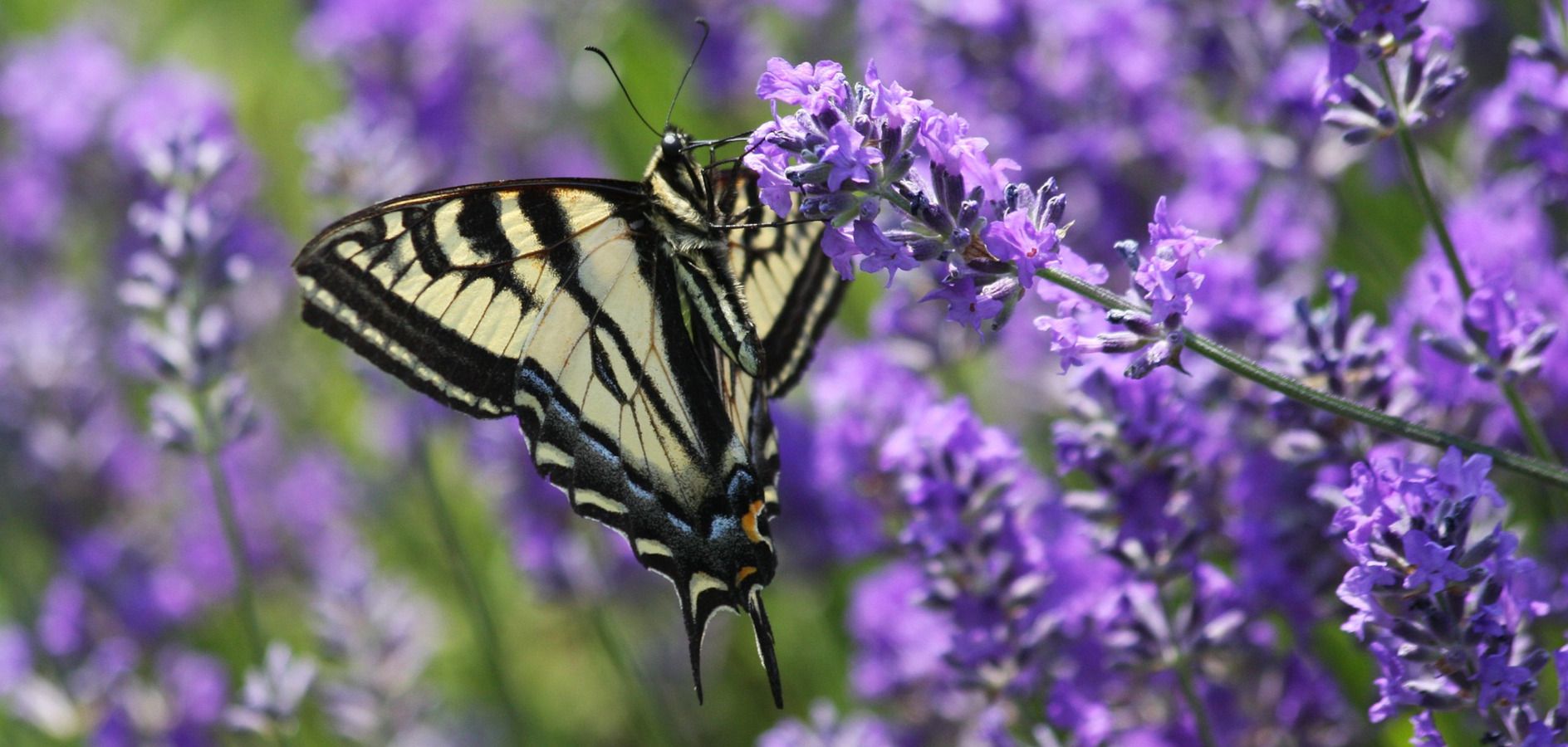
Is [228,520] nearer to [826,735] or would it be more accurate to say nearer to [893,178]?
[826,735]

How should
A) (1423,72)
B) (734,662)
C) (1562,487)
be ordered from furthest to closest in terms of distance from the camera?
(734,662) < (1423,72) < (1562,487)

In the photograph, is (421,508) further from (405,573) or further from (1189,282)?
(1189,282)

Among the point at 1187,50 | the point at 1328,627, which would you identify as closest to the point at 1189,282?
the point at 1328,627

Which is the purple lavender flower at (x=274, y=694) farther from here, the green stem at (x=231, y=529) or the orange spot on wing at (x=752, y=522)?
the orange spot on wing at (x=752, y=522)

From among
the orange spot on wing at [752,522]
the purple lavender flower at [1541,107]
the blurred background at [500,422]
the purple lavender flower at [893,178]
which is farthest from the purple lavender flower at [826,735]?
the purple lavender flower at [1541,107]

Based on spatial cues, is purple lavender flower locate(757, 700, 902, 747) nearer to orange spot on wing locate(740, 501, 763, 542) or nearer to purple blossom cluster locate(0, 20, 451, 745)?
orange spot on wing locate(740, 501, 763, 542)

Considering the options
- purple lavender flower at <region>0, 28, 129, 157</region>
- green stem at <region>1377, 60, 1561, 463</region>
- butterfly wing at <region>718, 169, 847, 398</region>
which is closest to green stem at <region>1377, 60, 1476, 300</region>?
green stem at <region>1377, 60, 1561, 463</region>

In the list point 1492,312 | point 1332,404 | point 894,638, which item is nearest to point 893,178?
point 1332,404
